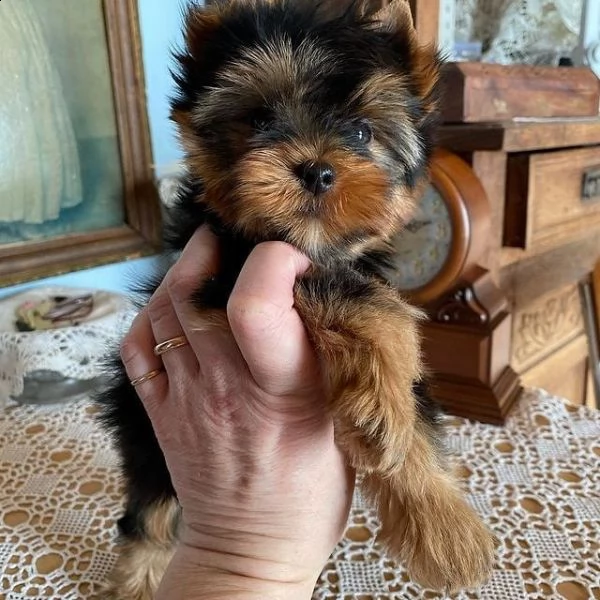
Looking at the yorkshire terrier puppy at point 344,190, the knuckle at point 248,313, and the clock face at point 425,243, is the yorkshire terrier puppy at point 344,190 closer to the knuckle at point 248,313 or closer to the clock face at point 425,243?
the knuckle at point 248,313

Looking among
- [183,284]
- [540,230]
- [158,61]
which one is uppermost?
[158,61]

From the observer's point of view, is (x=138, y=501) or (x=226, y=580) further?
(x=138, y=501)

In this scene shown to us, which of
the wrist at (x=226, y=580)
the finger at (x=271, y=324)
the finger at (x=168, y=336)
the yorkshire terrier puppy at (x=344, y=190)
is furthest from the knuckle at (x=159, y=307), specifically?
the wrist at (x=226, y=580)

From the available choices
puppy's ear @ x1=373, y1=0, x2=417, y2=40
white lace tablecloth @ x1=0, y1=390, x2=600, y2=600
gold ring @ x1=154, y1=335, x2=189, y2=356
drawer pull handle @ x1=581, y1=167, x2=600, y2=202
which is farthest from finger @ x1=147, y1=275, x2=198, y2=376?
drawer pull handle @ x1=581, y1=167, x2=600, y2=202

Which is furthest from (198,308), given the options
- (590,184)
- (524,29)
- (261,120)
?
(524,29)

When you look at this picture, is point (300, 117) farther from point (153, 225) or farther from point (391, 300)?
point (153, 225)

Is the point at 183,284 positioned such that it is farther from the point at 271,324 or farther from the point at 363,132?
the point at 363,132

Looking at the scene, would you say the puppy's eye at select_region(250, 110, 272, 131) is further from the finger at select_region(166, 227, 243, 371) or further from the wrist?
the wrist
